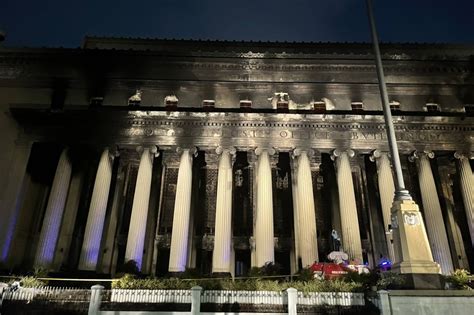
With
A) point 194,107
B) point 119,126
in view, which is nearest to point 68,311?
point 119,126

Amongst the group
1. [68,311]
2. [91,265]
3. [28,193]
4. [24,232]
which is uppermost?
[28,193]

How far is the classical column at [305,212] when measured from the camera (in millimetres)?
25875

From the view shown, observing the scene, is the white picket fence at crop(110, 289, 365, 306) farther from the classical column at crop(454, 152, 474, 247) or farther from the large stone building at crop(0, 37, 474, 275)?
the classical column at crop(454, 152, 474, 247)

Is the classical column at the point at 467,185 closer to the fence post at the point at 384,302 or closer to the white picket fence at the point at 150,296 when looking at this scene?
the fence post at the point at 384,302

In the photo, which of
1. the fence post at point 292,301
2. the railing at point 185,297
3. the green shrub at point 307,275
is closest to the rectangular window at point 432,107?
the green shrub at point 307,275

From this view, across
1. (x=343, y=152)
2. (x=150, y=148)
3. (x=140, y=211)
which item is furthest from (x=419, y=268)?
(x=150, y=148)

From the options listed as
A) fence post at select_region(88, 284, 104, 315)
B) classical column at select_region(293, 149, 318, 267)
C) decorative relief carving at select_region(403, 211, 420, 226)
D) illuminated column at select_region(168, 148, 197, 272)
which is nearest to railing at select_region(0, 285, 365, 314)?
fence post at select_region(88, 284, 104, 315)

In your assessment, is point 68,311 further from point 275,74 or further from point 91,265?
point 275,74

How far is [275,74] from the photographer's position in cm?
3328

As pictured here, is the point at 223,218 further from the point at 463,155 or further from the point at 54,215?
the point at 463,155

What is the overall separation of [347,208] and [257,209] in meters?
6.67

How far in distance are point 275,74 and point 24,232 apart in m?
25.3

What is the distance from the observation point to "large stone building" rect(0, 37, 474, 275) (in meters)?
27.2

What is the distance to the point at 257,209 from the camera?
27.2m
